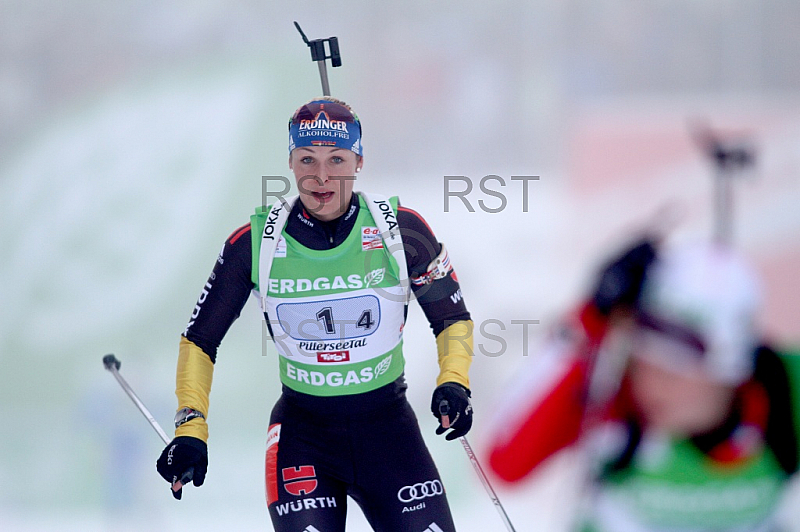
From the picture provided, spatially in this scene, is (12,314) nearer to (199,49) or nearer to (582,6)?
(199,49)

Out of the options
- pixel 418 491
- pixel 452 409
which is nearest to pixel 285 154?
pixel 452 409

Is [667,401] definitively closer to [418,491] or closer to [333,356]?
[418,491]

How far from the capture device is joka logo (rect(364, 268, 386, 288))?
2865mm

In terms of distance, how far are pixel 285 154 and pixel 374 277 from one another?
9.38 feet

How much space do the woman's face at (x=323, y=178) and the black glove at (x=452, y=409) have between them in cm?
72

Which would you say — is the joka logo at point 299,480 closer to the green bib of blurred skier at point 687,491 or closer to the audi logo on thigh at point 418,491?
the audi logo on thigh at point 418,491

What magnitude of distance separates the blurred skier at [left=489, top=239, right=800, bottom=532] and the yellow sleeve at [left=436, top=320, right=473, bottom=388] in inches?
54.8

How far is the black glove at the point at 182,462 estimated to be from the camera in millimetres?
2602

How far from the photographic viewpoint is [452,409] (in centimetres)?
272

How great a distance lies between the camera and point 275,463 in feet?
8.94

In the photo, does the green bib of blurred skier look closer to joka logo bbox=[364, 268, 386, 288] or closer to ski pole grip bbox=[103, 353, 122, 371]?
joka logo bbox=[364, 268, 386, 288]

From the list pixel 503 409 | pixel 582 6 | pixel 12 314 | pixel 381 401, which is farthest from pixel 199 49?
pixel 503 409

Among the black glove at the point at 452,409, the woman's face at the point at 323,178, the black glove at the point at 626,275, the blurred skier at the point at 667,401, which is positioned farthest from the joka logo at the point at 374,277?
the black glove at the point at 626,275

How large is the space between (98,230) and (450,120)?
2.39m
